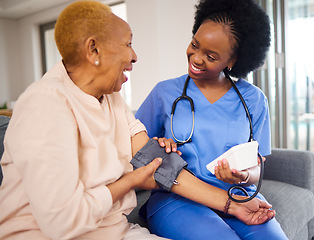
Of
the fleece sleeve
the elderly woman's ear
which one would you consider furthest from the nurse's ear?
the fleece sleeve

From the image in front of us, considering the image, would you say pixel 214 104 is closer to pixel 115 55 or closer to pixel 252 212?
pixel 252 212

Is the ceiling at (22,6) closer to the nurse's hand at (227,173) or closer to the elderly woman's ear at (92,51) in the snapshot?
the elderly woman's ear at (92,51)

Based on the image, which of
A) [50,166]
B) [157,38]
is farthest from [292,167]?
[157,38]

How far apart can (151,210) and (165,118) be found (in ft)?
1.28

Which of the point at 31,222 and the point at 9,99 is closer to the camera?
the point at 31,222

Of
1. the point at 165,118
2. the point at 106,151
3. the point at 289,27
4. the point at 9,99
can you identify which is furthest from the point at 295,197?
the point at 9,99

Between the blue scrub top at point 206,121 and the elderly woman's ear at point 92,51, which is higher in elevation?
the elderly woman's ear at point 92,51

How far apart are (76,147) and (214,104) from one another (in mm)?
696

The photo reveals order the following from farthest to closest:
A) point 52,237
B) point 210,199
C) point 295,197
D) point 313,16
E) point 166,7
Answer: point 166,7 < point 313,16 < point 295,197 < point 210,199 < point 52,237

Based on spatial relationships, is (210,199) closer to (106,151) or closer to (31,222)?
(106,151)

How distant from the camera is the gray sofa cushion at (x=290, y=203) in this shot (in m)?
1.51

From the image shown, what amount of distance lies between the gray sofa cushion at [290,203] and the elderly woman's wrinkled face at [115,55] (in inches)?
42.3

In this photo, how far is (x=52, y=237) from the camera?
75 cm

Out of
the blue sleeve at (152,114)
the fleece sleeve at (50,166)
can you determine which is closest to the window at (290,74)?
the blue sleeve at (152,114)
